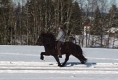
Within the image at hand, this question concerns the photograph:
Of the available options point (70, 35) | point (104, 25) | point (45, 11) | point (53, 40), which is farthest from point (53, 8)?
point (53, 40)

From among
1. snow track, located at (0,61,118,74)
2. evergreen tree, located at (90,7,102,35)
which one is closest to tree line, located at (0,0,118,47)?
evergreen tree, located at (90,7,102,35)

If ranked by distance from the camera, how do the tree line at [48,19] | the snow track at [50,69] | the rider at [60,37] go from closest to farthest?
1. the snow track at [50,69]
2. the rider at [60,37]
3. the tree line at [48,19]

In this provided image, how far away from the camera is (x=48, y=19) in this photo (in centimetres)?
4319

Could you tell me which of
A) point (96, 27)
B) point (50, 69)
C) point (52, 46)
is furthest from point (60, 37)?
point (96, 27)

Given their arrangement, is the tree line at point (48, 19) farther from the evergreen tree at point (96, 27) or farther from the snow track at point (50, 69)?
the snow track at point (50, 69)

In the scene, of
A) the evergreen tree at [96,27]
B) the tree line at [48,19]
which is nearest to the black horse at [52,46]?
the tree line at [48,19]

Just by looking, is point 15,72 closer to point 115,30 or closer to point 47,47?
point 47,47

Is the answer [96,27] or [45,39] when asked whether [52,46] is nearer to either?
[45,39]

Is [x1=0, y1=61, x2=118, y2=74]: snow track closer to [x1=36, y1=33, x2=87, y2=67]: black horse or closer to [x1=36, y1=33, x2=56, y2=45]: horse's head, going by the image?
[x1=36, y1=33, x2=87, y2=67]: black horse

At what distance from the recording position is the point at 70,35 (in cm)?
Result: 4038

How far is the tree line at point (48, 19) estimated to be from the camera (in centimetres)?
4172

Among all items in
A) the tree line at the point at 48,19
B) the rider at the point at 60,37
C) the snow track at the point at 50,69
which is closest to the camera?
the snow track at the point at 50,69

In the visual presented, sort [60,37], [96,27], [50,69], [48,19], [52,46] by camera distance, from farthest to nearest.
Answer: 1. [48,19]
2. [96,27]
3. [52,46]
4. [60,37]
5. [50,69]

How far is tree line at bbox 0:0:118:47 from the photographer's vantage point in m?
41.7
